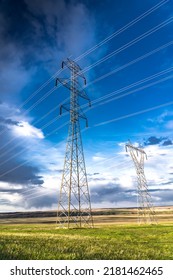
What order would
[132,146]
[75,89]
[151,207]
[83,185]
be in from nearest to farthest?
[83,185] < [75,89] < [151,207] < [132,146]

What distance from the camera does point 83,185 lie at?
4641 centimetres

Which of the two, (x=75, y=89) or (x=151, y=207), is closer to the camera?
(x=75, y=89)

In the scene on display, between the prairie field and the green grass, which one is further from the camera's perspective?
the prairie field

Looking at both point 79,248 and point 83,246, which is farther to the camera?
point 83,246

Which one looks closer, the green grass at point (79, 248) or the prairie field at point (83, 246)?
the green grass at point (79, 248)
